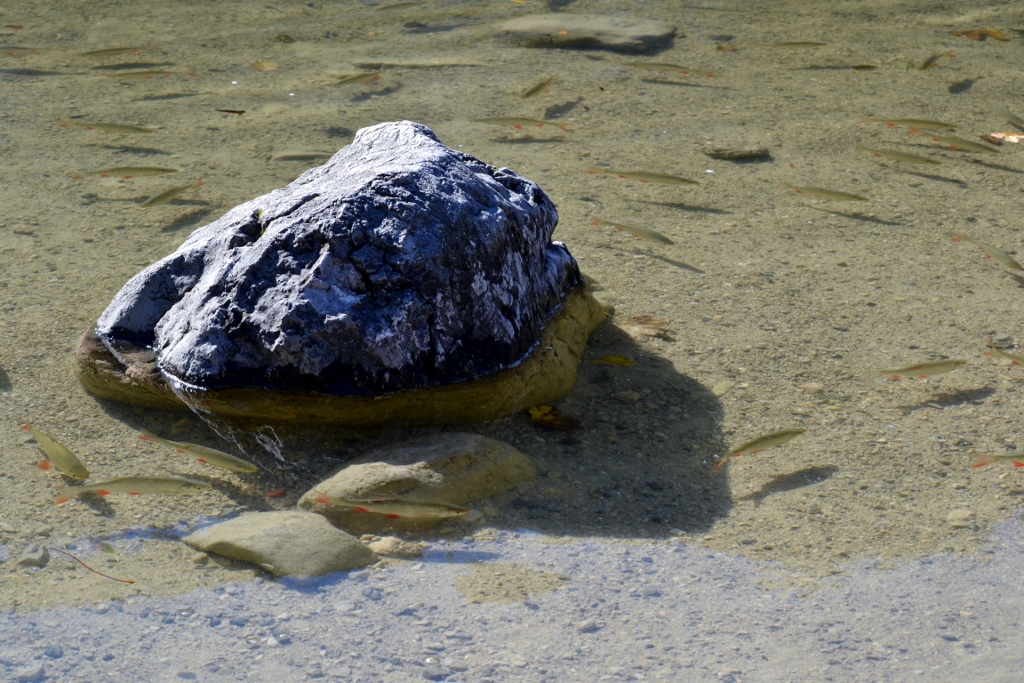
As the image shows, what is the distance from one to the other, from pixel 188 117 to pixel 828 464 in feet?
18.0

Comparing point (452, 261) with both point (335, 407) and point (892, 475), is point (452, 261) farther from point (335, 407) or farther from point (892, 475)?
point (892, 475)

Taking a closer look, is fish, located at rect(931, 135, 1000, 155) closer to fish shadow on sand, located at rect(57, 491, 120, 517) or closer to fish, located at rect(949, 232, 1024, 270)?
fish, located at rect(949, 232, 1024, 270)

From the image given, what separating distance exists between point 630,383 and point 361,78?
15.2 feet

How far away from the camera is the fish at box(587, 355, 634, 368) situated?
4.30 metres

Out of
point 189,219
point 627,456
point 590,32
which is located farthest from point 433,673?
point 590,32

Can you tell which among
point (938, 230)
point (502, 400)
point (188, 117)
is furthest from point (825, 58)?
point (502, 400)

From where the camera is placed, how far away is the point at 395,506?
3186 millimetres

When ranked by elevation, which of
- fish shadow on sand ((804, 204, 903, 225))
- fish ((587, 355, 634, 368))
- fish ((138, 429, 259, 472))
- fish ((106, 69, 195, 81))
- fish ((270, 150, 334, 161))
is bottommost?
fish ((587, 355, 634, 368))

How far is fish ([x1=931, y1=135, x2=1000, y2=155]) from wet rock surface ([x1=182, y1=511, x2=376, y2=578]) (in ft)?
17.6

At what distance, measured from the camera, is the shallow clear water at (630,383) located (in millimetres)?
2775

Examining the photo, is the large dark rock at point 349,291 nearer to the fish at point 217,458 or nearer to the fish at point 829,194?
the fish at point 217,458

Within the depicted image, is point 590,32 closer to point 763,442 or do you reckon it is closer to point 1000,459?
point 763,442

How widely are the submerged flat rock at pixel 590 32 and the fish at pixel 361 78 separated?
148 centimetres

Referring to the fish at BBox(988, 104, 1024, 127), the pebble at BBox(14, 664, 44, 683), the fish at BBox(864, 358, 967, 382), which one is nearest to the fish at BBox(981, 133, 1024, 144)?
the fish at BBox(988, 104, 1024, 127)
